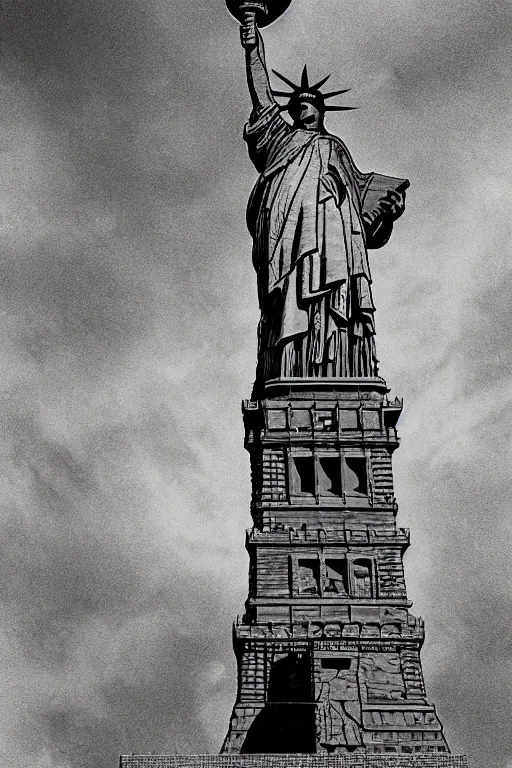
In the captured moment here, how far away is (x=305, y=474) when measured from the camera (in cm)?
7138

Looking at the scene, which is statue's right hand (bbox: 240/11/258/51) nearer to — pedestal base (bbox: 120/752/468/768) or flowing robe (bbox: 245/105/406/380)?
flowing robe (bbox: 245/105/406/380)

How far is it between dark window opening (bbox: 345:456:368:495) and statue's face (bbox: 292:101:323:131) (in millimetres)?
22636

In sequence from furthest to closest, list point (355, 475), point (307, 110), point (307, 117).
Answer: point (307, 110), point (307, 117), point (355, 475)

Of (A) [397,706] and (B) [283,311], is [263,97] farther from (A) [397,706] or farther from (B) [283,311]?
(A) [397,706]

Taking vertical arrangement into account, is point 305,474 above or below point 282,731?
above

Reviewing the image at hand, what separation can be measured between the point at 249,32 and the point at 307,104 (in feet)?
21.3

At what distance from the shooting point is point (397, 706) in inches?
2494

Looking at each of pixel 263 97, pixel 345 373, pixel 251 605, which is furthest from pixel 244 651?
pixel 263 97

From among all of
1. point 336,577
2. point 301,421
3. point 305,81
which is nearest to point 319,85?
point 305,81

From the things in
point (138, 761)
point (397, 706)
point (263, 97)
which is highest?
point (263, 97)

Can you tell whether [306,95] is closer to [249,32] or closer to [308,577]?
[249,32]

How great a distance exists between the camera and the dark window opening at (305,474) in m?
70.8

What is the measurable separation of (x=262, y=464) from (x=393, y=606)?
10.6 m

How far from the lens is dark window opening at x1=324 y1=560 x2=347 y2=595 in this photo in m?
67.4
